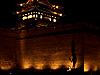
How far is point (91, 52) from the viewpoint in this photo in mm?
14516

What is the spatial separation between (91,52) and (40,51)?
213 inches

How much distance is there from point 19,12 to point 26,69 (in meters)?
12.2

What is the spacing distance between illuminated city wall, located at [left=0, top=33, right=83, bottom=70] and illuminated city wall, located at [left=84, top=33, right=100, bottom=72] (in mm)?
501

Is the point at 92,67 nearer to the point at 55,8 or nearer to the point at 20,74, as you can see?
the point at 20,74

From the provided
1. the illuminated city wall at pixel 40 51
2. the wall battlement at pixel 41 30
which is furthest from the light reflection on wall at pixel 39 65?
the wall battlement at pixel 41 30

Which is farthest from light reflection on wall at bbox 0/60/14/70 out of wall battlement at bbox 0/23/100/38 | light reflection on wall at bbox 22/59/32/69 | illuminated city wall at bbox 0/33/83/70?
wall battlement at bbox 0/23/100/38

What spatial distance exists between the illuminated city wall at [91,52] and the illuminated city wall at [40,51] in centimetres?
50

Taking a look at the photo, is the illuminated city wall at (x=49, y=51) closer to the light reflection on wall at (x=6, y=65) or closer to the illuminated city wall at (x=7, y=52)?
the illuminated city wall at (x=7, y=52)

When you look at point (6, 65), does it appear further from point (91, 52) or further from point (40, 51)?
point (91, 52)

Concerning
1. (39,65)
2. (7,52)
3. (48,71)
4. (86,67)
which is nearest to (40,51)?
(39,65)

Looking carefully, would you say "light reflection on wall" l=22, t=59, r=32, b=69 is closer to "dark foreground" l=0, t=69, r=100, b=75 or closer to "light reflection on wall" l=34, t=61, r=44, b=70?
"dark foreground" l=0, t=69, r=100, b=75

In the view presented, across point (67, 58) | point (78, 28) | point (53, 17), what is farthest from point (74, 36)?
point (53, 17)

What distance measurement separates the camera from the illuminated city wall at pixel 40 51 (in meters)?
14.8

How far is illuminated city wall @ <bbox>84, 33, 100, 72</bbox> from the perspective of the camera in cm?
1412
